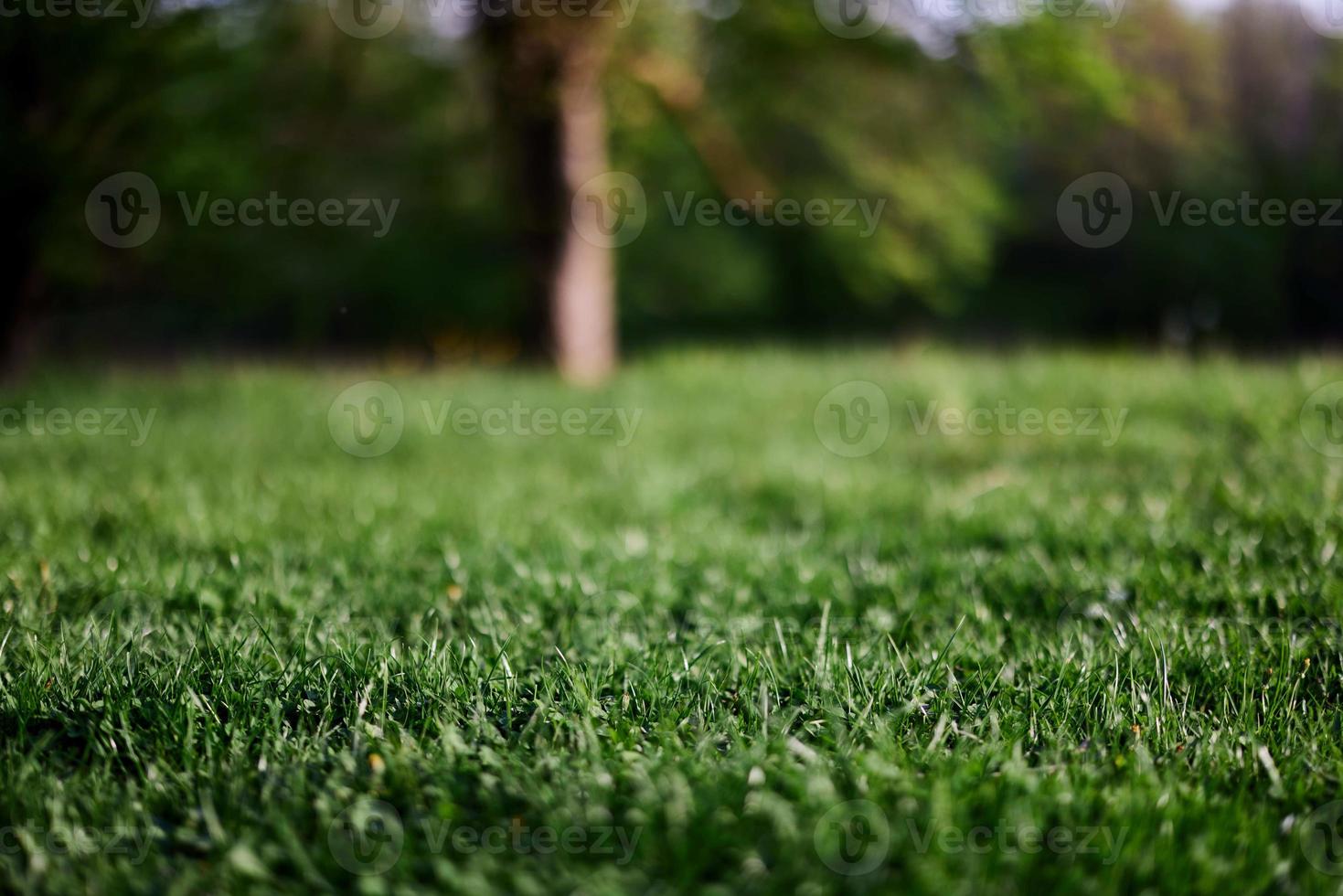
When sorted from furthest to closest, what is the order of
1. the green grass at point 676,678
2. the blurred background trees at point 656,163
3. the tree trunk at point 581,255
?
the tree trunk at point 581,255, the blurred background trees at point 656,163, the green grass at point 676,678

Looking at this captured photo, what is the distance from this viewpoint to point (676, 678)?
233 cm

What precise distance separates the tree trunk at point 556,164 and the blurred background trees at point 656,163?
0.03 m

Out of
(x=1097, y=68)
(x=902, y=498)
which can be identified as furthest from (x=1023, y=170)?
(x=902, y=498)

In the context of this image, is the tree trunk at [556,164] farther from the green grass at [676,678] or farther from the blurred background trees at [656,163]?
the green grass at [676,678]

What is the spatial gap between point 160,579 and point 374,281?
2035cm

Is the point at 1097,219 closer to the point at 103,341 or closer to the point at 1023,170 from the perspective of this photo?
the point at 1023,170

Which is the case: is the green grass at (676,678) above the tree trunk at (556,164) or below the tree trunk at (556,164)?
below

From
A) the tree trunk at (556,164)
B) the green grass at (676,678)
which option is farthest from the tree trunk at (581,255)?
the green grass at (676,678)

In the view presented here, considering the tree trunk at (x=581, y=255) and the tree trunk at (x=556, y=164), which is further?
the tree trunk at (x=581, y=255)

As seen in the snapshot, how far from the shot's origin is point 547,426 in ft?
21.4

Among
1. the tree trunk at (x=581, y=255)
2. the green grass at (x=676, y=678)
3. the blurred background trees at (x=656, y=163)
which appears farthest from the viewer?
the tree trunk at (x=581, y=255)

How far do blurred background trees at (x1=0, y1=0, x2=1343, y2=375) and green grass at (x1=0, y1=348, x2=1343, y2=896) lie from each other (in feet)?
14.8

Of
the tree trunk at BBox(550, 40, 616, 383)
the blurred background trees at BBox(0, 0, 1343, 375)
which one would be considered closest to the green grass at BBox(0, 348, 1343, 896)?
the tree trunk at BBox(550, 40, 616, 383)

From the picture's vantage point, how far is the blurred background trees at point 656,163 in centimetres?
809
